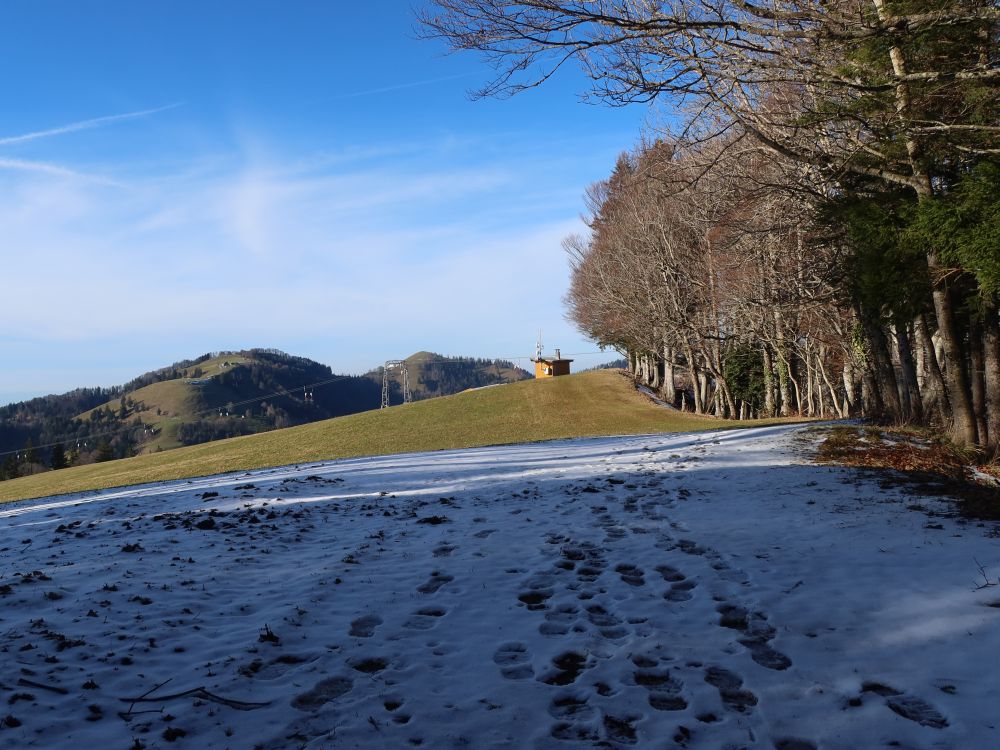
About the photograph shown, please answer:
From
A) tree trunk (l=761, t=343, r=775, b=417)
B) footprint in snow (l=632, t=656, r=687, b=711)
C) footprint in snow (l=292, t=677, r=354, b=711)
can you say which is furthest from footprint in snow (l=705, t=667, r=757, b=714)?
tree trunk (l=761, t=343, r=775, b=417)

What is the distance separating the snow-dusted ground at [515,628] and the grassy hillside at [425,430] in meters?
23.2

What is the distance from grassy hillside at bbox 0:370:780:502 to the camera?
31.9 metres

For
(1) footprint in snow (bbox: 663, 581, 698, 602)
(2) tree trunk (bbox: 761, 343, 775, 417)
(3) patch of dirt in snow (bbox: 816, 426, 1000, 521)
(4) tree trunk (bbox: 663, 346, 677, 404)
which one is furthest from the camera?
(4) tree trunk (bbox: 663, 346, 677, 404)

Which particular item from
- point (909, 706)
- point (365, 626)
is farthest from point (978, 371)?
point (365, 626)

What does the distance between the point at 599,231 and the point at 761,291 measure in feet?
57.7

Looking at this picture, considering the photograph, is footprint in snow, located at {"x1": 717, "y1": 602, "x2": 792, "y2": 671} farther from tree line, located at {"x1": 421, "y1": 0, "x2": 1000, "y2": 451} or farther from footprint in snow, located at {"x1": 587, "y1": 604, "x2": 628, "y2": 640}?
tree line, located at {"x1": 421, "y1": 0, "x2": 1000, "y2": 451}

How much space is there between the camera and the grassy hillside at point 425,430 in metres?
31.9

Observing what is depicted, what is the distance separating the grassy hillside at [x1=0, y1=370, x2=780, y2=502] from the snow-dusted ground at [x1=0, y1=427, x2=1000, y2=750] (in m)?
23.2

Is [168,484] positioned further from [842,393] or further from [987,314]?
[842,393]

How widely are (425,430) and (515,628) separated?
32.5 meters

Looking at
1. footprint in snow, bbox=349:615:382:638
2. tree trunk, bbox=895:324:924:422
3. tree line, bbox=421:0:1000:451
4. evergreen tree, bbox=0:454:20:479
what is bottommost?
evergreen tree, bbox=0:454:20:479

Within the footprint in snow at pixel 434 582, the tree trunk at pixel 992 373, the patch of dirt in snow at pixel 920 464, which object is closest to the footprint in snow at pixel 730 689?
the footprint in snow at pixel 434 582

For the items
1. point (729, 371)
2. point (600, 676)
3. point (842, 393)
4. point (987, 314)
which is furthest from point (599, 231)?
point (600, 676)

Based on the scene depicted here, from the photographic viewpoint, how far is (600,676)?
3662 mm
